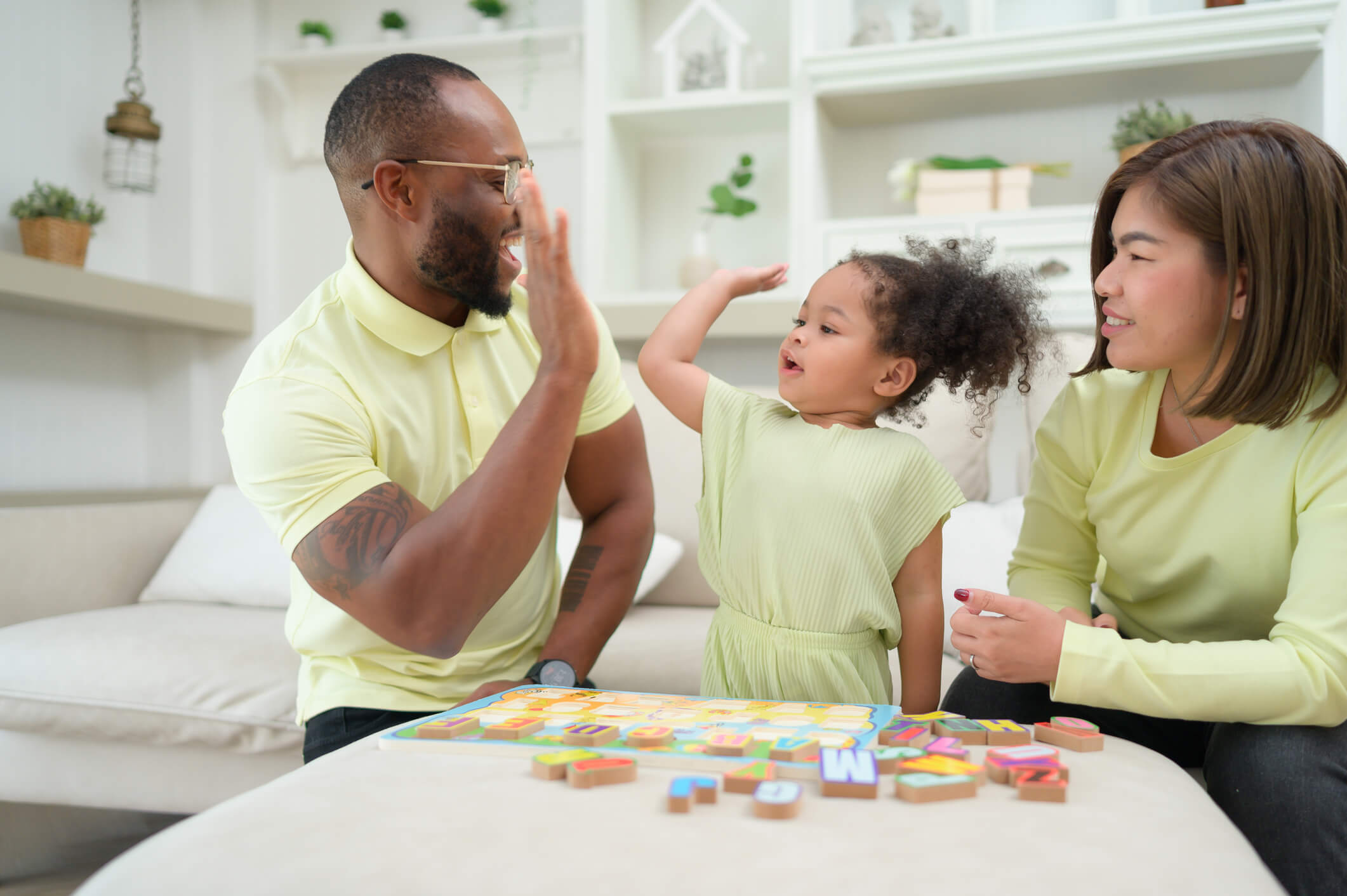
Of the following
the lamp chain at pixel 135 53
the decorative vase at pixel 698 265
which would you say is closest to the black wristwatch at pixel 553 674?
the decorative vase at pixel 698 265

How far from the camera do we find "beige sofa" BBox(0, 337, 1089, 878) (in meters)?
1.49

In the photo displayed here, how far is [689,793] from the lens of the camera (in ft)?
2.05

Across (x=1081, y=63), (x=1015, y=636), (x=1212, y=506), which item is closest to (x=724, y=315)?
(x=1081, y=63)

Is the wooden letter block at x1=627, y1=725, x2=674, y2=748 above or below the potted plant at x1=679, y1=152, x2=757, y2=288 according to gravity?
below

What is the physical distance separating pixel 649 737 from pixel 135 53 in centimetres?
297

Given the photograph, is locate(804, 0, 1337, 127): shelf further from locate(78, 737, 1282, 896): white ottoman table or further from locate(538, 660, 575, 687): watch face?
locate(78, 737, 1282, 896): white ottoman table

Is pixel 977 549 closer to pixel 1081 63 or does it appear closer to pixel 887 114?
pixel 1081 63

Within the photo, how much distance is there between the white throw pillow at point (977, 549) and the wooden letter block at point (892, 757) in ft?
2.82

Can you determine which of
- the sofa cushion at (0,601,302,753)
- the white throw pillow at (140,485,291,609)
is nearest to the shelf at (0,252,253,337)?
the white throw pillow at (140,485,291,609)

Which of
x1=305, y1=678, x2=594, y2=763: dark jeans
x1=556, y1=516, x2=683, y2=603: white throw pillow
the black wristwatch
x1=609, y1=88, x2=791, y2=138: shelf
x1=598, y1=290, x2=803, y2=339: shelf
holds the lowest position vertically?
x1=305, y1=678, x2=594, y2=763: dark jeans

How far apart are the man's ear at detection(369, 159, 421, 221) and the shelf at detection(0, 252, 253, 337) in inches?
56.9

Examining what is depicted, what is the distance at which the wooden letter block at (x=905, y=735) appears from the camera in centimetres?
75

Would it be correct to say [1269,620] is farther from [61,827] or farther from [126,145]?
[126,145]

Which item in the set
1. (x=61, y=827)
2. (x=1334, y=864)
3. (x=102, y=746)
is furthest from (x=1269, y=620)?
(x=61, y=827)
